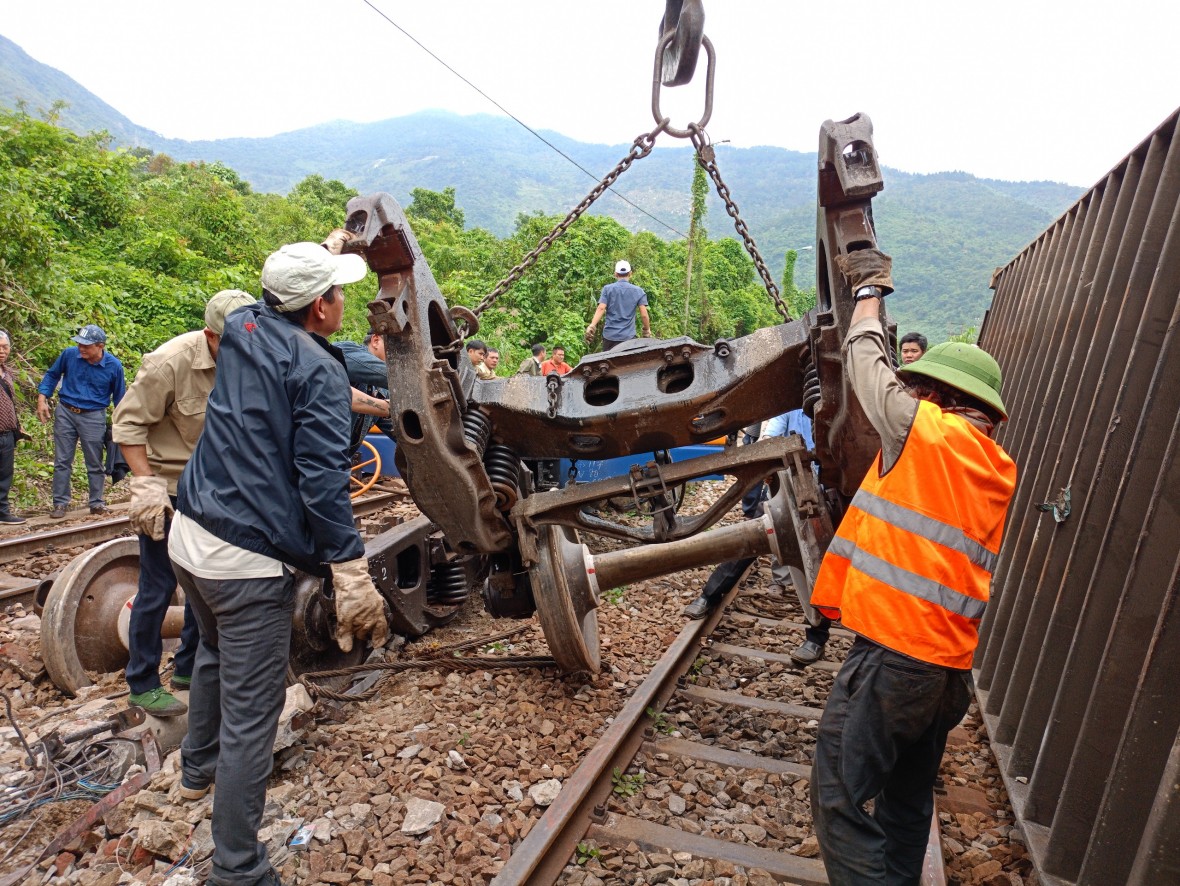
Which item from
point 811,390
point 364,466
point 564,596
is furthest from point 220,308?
point 364,466

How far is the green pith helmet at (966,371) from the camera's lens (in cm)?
230

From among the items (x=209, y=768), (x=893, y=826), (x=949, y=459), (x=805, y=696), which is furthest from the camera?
(x=805, y=696)

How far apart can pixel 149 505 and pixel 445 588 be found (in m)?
1.95

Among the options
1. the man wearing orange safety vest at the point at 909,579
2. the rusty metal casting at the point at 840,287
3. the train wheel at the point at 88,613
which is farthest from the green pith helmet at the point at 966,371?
the train wheel at the point at 88,613

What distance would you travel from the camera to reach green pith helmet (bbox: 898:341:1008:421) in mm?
2305

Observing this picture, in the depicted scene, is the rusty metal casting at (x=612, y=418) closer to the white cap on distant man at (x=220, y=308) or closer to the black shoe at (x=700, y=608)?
the white cap on distant man at (x=220, y=308)

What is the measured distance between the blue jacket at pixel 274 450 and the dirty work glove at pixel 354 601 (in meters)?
0.09

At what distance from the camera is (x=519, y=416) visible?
3.37m

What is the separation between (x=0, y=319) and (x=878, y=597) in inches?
462

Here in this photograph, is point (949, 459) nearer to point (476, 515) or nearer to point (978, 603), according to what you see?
point (978, 603)

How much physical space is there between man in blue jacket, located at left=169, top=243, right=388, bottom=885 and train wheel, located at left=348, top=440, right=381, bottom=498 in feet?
17.8

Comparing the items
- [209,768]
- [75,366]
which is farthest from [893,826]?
[75,366]

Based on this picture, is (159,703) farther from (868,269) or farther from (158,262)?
(158,262)

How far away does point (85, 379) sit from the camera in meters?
8.07
